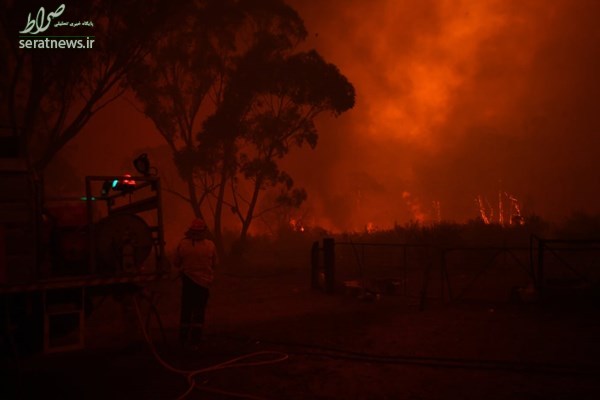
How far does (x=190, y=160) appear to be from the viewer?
24.8m

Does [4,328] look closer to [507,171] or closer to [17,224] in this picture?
[17,224]

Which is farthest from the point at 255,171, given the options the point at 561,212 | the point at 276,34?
the point at 561,212

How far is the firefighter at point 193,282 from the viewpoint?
7703 millimetres

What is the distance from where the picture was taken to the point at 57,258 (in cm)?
670

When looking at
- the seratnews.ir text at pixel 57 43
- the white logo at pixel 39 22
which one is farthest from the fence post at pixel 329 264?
the white logo at pixel 39 22

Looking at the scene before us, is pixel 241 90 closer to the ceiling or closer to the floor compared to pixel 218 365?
closer to the ceiling

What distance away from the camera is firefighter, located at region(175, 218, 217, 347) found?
7.70m

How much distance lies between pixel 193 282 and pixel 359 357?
2759 mm

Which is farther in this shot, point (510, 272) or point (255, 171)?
point (255, 171)

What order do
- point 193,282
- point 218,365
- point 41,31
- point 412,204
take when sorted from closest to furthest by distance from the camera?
1. point 218,365
2. point 193,282
3. point 41,31
4. point 412,204

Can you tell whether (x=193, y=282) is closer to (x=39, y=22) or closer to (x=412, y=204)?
(x=39, y=22)

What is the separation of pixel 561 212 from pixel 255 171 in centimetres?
4184

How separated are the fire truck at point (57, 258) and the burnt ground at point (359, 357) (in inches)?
23.3

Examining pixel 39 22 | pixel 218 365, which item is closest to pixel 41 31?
pixel 39 22
